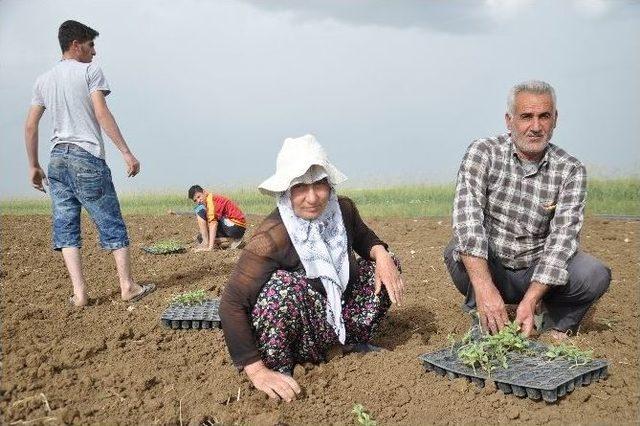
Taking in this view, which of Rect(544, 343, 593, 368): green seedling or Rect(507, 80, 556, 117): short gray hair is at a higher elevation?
Rect(507, 80, 556, 117): short gray hair

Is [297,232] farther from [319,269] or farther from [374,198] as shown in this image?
[374,198]

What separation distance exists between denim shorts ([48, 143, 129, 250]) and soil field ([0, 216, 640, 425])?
0.59 metres

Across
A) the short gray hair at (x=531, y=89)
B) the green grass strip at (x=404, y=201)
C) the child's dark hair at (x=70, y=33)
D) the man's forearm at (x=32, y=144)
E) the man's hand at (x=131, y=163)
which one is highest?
the child's dark hair at (x=70, y=33)

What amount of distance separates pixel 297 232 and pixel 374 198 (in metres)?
9.79

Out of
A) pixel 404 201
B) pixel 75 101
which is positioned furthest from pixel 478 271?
pixel 404 201

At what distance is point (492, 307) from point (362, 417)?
102 centimetres

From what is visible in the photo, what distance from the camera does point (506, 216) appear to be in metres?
3.75

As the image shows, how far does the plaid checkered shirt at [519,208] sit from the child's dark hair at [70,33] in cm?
323

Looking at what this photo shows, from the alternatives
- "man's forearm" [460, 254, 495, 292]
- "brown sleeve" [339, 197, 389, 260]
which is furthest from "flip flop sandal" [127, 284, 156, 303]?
"man's forearm" [460, 254, 495, 292]

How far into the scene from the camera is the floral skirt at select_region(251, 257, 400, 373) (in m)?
3.12

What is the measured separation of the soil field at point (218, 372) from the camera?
2.94m

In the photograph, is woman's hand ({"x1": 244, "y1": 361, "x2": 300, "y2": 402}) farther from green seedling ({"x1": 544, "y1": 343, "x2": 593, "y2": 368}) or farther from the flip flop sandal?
the flip flop sandal

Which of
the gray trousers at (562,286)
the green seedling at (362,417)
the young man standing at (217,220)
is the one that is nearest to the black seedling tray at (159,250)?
the young man standing at (217,220)

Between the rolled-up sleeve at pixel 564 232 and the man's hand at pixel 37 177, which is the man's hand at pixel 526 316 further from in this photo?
the man's hand at pixel 37 177
